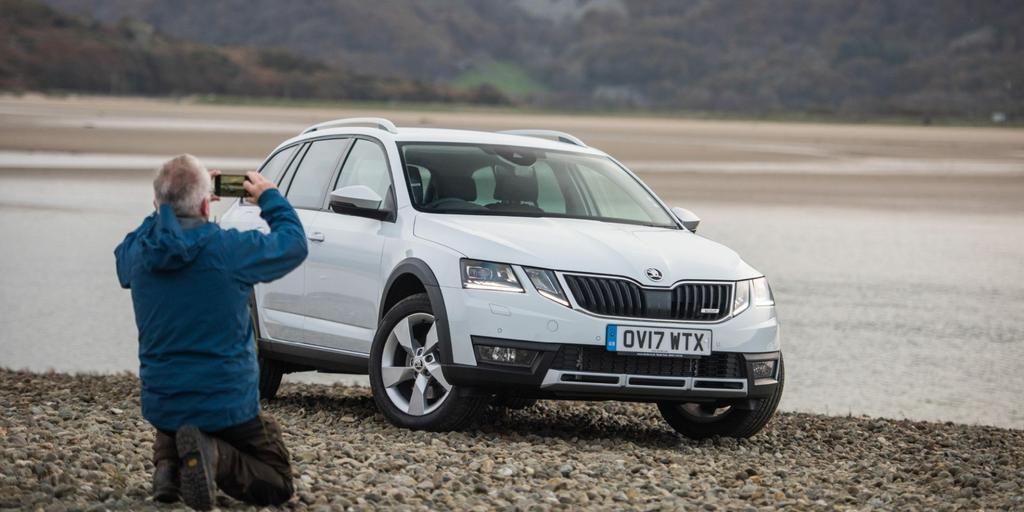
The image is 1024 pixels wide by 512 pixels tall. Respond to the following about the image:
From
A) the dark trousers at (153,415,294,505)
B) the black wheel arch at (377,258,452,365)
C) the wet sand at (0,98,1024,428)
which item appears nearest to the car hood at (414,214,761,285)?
the black wheel arch at (377,258,452,365)

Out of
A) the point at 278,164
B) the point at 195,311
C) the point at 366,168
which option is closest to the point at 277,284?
the point at 366,168

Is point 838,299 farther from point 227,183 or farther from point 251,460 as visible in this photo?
point 251,460

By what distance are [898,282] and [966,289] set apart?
3.43 ft

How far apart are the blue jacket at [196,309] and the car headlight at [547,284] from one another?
212 centimetres

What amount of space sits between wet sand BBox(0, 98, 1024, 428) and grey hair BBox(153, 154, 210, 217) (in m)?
7.81

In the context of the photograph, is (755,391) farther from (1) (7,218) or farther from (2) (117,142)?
(2) (117,142)

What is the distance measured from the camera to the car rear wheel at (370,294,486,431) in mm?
8250

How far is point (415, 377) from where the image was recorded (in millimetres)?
8430

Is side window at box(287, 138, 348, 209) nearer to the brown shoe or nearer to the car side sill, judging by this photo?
the car side sill

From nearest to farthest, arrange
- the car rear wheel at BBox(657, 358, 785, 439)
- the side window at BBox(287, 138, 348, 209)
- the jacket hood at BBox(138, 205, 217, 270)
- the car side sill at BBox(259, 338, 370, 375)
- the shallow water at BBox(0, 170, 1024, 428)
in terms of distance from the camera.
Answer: the jacket hood at BBox(138, 205, 217, 270) < the car rear wheel at BBox(657, 358, 785, 439) < the car side sill at BBox(259, 338, 370, 375) < the side window at BBox(287, 138, 348, 209) < the shallow water at BBox(0, 170, 1024, 428)

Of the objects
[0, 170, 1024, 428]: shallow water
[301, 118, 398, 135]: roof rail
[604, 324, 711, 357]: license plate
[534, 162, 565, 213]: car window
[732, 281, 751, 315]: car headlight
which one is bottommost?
[0, 170, 1024, 428]: shallow water

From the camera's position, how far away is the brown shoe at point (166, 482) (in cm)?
622

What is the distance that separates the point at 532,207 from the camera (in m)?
9.27

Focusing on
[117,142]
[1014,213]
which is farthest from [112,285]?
[117,142]
